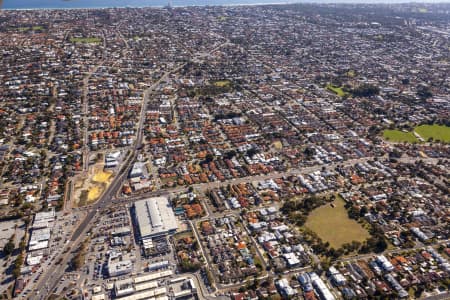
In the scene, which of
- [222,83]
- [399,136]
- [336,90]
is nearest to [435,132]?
[399,136]

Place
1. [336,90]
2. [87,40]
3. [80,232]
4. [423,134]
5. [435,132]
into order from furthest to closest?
[87,40] < [336,90] < [435,132] < [423,134] < [80,232]

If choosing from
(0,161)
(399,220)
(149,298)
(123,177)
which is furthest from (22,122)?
(399,220)

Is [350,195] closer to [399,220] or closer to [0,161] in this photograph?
[399,220]

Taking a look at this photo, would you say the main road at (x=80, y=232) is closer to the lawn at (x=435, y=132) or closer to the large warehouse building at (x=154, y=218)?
the large warehouse building at (x=154, y=218)

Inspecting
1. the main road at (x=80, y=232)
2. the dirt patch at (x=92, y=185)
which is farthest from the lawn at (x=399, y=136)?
the dirt patch at (x=92, y=185)

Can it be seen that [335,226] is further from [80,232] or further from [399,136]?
[399,136]
